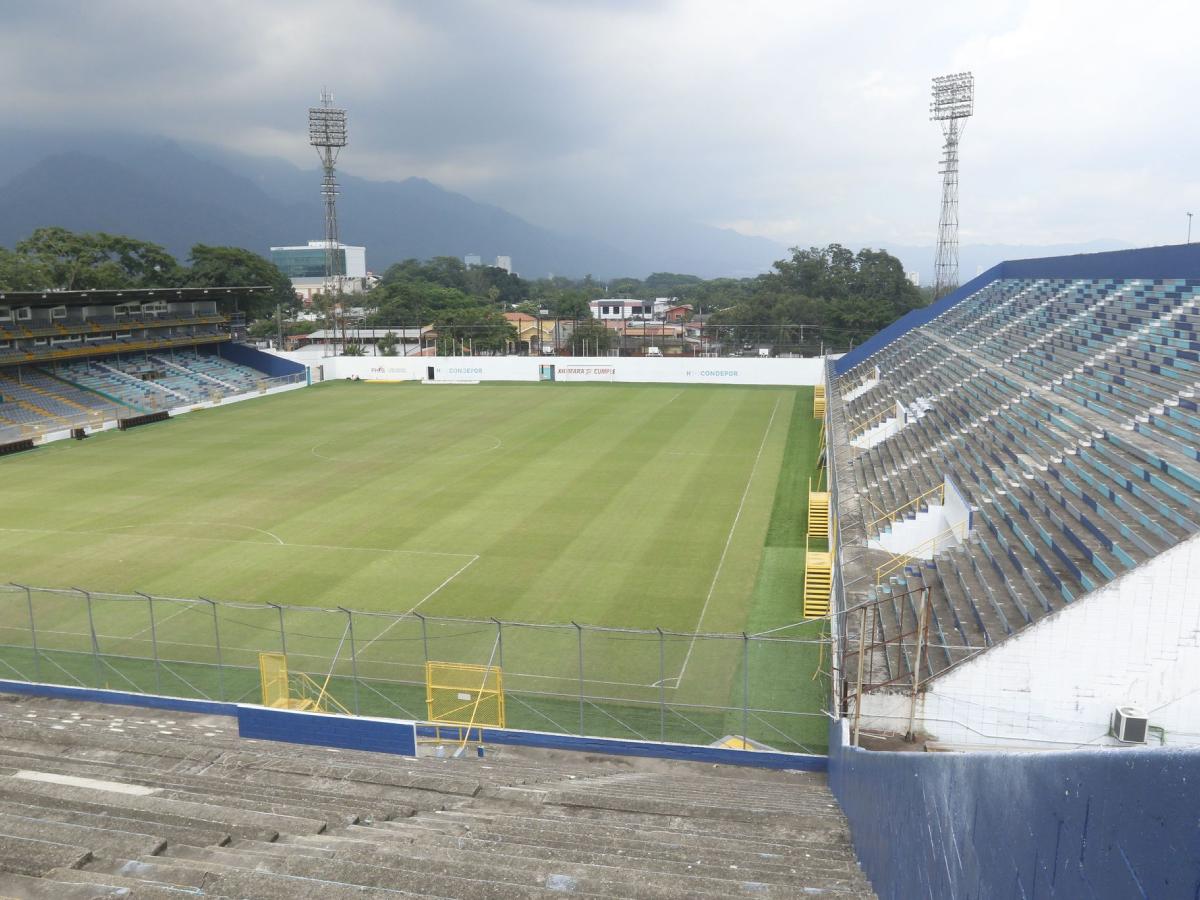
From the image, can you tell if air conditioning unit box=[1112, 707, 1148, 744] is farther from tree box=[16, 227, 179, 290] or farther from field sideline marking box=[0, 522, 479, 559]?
tree box=[16, 227, 179, 290]

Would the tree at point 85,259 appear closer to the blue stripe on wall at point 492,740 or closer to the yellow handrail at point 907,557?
the blue stripe on wall at point 492,740

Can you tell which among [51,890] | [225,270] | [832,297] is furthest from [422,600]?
[832,297]

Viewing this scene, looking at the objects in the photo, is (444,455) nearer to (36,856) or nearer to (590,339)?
(36,856)

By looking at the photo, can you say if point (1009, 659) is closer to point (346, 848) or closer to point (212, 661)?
point (346, 848)

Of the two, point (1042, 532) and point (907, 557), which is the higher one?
point (1042, 532)

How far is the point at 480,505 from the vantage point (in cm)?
2780

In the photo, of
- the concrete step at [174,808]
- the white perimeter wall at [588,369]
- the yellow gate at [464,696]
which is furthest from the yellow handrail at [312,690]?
the white perimeter wall at [588,369]

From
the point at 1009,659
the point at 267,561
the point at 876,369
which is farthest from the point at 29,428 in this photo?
the point at 1009,659

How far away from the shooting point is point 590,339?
6962cm

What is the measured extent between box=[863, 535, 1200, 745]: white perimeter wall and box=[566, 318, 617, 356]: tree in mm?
57375

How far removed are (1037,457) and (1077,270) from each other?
899 inches

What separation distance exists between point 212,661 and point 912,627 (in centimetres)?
1257

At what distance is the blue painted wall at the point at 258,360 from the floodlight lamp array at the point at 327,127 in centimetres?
1661

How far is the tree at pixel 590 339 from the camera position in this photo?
69.0m
